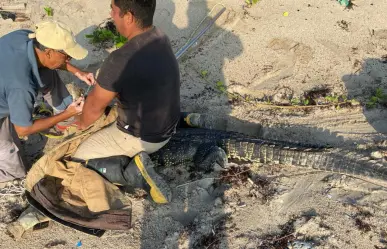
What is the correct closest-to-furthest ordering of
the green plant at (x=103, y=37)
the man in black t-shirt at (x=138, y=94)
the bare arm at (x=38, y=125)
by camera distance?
the man in black t-shirt at (x=138, y=94)
the bare arm at (x=38, y=125)
the green plant at (x=103, y=37)

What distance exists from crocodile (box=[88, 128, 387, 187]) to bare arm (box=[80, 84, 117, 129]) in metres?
0.59

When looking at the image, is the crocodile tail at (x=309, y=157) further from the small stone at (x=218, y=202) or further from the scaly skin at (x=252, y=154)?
the small stone at (x=218, y=202)

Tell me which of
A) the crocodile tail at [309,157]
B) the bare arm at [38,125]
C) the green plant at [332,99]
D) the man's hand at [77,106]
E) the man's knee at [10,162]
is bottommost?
the man's knee at [10,162]

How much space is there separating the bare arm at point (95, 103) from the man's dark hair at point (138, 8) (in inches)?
27.1

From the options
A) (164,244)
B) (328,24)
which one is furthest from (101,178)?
(328,24)

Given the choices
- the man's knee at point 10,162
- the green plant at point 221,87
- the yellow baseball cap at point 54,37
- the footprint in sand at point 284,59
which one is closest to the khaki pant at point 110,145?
the man's knee at point 10,162

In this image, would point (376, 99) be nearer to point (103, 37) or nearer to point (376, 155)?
point (376, 155)

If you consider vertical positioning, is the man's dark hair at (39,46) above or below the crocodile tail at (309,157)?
above

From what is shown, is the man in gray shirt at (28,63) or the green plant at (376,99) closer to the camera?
the man in gray shirt at (28,63)

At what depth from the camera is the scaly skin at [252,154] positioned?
4.53 meters

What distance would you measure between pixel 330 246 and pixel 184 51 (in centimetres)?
345

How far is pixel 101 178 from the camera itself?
4.30m

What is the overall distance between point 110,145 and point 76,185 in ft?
1.72

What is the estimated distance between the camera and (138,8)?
342 cm
